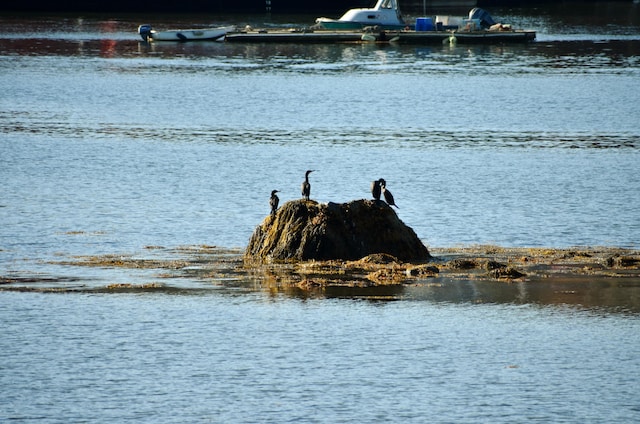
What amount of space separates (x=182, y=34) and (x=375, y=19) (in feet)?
57.5

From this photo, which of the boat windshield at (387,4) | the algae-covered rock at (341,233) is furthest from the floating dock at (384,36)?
the algae-covered rock at (341,233)

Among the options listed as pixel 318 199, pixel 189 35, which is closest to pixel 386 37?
pixel 189 35

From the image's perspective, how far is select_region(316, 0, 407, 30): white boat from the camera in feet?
364

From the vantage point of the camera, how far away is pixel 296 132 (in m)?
58.3

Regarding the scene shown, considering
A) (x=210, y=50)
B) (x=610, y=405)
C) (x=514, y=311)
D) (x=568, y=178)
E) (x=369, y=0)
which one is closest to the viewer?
→ (x=610, y=405)

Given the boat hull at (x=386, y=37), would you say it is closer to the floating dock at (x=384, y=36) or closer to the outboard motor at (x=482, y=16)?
the floating dock at (x=384, y=36)

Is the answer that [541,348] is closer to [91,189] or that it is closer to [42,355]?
[42,355]

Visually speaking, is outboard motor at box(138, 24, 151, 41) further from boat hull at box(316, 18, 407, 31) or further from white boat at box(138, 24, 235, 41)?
boat hull at box(316, 18, 407, 31)

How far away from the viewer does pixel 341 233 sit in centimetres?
2750

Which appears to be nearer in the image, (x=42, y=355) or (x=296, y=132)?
(x=42, y=355)

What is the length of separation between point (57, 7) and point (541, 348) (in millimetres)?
131725

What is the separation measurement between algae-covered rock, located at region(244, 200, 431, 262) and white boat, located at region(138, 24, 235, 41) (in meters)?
84.1

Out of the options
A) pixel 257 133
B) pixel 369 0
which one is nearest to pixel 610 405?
pixel 257 133

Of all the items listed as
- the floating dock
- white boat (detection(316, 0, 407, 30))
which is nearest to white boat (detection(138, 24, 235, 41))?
the floating dock
